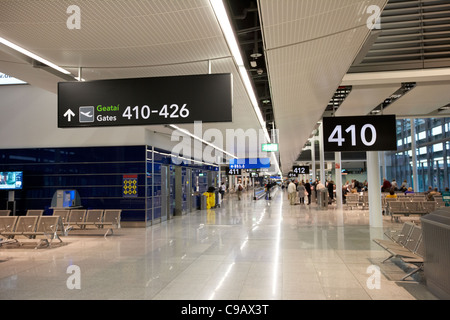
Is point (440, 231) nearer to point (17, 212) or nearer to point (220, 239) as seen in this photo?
point (220, 239)

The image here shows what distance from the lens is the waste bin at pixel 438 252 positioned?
4613 millimetres

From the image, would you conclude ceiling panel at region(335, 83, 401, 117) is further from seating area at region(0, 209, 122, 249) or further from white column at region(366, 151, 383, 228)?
seating area at region(0, 209, 122, 249)

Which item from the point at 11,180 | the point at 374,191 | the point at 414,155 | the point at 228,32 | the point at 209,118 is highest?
the point at 228,32

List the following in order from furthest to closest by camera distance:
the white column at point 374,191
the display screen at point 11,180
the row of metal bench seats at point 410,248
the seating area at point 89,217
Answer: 1. the display screen at point 11,180
2. the white column at point 374,191
3. the seating area at point 89,217
4. the row of metal bench seats at point 410,248

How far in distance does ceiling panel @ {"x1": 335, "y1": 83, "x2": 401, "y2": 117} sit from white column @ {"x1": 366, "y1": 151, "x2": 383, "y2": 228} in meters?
1.83

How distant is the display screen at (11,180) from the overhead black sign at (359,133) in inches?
462

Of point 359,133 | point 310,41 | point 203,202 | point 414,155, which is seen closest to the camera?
point 310,41

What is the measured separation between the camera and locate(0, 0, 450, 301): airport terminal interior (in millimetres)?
4832

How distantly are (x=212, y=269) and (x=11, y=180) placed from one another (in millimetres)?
10639

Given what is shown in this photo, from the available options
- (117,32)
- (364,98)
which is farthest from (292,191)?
(117,32)

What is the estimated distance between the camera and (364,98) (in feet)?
33.1

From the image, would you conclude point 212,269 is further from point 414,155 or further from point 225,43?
point 414,155

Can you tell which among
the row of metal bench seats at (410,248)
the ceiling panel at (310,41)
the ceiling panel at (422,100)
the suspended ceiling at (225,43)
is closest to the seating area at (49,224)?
the suspended ceiling at (225,43)

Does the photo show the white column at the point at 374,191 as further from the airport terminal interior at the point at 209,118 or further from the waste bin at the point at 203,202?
the waste bin at the point at 203,202
